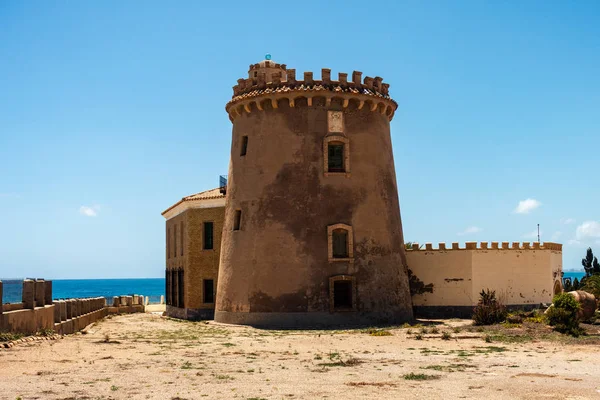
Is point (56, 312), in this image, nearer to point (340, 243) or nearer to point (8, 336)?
point (8, 336)

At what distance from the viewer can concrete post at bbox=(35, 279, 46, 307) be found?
78.1ft

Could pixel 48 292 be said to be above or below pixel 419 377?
above

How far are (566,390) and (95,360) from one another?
1169 cm

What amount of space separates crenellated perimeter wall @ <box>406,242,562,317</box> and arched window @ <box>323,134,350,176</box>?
258 inches

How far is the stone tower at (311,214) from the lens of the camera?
102ft

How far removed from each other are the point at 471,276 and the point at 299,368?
1906cm

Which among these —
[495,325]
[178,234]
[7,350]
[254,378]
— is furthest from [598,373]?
[178,234]

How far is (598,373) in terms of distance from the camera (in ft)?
53.8

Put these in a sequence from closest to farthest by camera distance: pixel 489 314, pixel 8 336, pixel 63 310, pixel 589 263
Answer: pixel 8 336 < pixel 63 310 < pixel 489 314 < pixel 589 263

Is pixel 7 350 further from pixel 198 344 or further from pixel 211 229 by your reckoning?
pixel 211 229

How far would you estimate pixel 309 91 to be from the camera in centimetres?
3184

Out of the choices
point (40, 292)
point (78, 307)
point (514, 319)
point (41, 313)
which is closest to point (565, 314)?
point (514, 319)

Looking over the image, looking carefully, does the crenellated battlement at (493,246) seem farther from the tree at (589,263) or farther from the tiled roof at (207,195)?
the tree at (589,263)

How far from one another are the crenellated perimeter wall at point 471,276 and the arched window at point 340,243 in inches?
213
